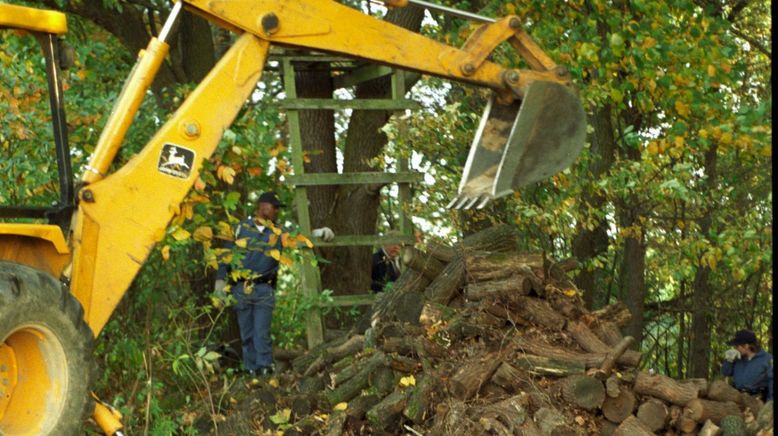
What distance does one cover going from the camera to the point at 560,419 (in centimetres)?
770

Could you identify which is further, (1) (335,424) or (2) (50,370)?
(1) (335,424)

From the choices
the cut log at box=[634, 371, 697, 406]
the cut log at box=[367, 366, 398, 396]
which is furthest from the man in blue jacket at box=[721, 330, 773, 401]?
the cut log at box=[367, 366, 398, 396]

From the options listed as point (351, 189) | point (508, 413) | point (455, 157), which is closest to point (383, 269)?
point (351, 189)

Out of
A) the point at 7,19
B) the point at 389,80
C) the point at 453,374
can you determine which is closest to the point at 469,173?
the point at 453,374

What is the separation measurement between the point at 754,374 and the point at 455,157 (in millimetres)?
3426

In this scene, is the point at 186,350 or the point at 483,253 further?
the point at 483,253

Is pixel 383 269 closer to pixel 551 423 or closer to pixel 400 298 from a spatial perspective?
pixel 400 298

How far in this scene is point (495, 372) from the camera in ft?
26.8

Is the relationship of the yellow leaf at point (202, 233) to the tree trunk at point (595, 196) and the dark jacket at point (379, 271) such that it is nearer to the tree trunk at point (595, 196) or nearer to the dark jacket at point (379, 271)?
the tree trunk at point (595, 196)

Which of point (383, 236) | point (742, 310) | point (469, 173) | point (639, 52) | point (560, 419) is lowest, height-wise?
point (742, 310)

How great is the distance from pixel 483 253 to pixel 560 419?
1864mm

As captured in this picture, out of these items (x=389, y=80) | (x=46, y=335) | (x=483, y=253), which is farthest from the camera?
(x=389, y=80)

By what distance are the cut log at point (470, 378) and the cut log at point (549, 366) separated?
174 millimetres

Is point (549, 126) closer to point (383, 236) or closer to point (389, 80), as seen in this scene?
point (383, 236)
